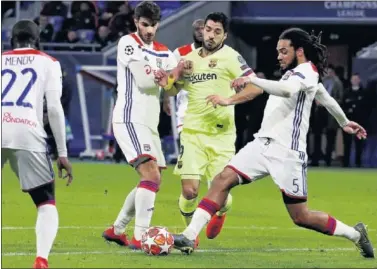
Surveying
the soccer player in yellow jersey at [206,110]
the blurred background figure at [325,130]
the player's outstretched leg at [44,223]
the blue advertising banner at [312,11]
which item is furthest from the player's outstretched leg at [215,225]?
the blue advertising banner at [312,11]

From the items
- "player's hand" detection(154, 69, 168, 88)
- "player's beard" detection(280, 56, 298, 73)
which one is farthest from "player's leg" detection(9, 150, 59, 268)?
"player's beard" detection(280, 56, 298, 73)

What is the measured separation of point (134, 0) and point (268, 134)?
19.0 metres

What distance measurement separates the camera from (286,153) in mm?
10281

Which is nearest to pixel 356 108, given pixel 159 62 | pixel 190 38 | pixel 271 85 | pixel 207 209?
pixel 190 38

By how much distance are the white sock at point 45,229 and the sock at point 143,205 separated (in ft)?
5.79

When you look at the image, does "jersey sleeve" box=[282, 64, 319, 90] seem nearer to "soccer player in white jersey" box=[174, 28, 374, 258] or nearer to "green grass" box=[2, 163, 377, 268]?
"soccer player in white jersey" box=[174, 28, 374, 258]

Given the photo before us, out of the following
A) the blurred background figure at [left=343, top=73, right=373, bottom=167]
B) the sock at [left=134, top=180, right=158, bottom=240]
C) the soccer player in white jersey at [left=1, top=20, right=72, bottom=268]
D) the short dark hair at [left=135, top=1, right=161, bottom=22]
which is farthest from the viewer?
the blurred background figure at [left=343, top=73, right=373, bottom=167]

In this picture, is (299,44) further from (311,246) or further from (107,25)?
(107,25)

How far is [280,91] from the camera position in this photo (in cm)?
980

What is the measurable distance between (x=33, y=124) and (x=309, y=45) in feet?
8.88

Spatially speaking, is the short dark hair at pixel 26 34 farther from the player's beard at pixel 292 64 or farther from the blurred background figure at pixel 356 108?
the blurred background figure at pixel 356 108

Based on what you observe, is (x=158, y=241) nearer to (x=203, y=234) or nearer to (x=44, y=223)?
(x=44, y=223)

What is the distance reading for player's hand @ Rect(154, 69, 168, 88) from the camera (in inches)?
432

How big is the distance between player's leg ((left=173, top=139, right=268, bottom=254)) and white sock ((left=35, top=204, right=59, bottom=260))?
145 centimetres
